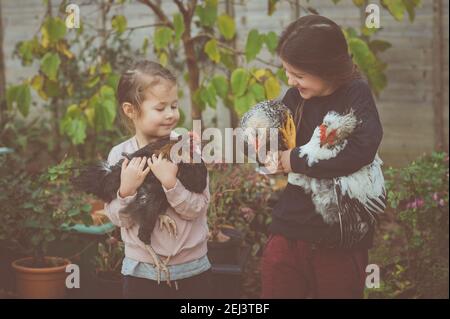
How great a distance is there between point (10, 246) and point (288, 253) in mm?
1476

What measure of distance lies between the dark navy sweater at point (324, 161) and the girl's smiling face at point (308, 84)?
2 centimetres

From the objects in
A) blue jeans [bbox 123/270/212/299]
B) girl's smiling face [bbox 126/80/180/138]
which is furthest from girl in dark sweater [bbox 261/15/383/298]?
girl's smiling face [bbox 126/80/180/138]

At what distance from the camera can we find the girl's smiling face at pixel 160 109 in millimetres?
1854

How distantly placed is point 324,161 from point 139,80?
533 mm

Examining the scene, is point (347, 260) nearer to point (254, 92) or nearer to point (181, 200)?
point (181, 200)

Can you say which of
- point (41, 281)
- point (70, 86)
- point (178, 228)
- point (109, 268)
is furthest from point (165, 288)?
point (70, 86)

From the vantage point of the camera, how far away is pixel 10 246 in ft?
9.50

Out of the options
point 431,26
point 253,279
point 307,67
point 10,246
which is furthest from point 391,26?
point 10,246

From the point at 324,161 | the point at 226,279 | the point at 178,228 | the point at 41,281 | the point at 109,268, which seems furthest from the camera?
the point at 41,281

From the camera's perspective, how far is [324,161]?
1.78m

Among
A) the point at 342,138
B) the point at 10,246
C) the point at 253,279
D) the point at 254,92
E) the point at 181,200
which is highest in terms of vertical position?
the point at 254,92

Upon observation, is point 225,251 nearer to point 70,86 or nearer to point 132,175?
point 132,175

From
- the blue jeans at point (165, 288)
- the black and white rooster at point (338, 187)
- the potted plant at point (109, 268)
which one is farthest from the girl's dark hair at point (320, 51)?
the potted plant at point (109, 268)
